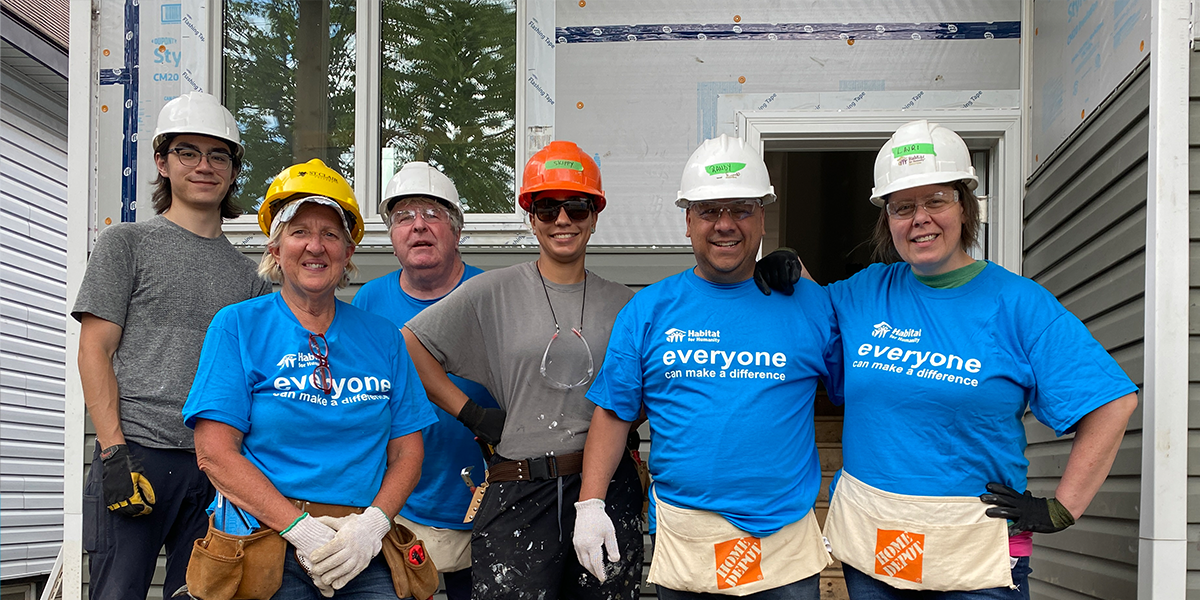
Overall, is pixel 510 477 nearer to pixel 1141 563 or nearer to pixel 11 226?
pixel 1141 563

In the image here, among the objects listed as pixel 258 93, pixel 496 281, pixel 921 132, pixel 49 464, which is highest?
pixel 258 93

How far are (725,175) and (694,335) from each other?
46cm

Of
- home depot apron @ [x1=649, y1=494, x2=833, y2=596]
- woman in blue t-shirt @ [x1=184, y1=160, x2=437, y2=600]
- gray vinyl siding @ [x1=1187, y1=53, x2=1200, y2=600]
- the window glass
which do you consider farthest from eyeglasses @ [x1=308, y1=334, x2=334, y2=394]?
the window glass

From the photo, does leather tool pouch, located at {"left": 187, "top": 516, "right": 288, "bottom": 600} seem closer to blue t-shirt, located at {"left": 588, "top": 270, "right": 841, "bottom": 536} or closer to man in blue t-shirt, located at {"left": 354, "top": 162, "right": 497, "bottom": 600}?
man in blue t-shirt, located at {"left": 354, "top": 162, "right": 497, "bottom": 600}

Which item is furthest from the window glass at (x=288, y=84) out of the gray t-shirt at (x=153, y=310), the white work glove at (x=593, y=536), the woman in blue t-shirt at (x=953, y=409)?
the woman in blue t-shirt at (x=953, y=409)

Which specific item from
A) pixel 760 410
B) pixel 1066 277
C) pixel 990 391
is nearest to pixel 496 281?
pixel 760 410

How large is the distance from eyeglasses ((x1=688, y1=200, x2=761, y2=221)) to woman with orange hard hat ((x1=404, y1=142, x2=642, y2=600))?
1.23 feet

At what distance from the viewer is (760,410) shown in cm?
238

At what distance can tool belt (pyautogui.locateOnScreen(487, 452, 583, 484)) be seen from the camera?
261cm

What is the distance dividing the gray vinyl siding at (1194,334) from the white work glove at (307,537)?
2539 mm

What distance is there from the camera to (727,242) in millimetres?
2506

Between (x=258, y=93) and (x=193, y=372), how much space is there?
2.51 m

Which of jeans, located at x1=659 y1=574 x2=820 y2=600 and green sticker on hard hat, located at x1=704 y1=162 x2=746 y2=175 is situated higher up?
green sticker on hard hat, located at x1=704 y1=162 x2=746 y2=175

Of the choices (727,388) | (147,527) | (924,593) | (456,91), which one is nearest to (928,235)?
(727,388)
